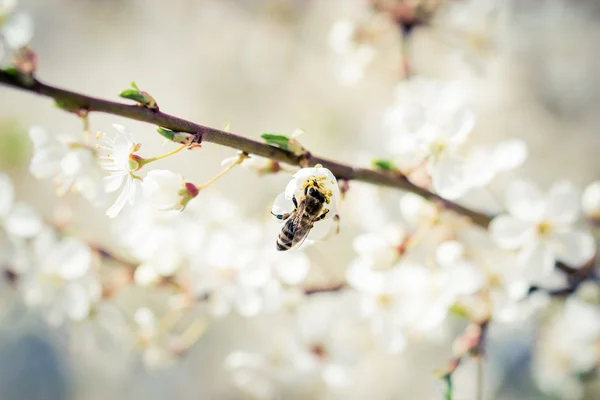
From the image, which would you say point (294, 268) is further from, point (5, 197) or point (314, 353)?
point (5, 197)

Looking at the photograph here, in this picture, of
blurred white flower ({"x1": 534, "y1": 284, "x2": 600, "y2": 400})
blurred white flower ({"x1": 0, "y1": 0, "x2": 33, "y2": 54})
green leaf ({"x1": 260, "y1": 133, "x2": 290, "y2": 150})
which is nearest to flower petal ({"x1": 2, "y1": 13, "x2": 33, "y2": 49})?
blurred white flower ({"x1": 0, "y1": 0, "x2": 33, "y2": 54})

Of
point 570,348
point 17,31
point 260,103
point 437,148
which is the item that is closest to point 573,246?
point 437,148

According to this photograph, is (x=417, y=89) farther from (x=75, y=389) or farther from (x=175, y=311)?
(x=75, y=389)

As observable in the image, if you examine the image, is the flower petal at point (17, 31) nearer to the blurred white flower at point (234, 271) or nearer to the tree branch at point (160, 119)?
the tree branch at point (160, 119)

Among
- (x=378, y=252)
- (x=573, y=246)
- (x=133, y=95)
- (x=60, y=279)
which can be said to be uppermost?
(x=133, y=95)

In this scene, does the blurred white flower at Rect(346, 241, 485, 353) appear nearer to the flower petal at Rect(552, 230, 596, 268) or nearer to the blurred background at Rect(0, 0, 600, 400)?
the flower petal at Rect(552, 230, 596, 268)

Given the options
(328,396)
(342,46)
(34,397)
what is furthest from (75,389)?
(342,46)
